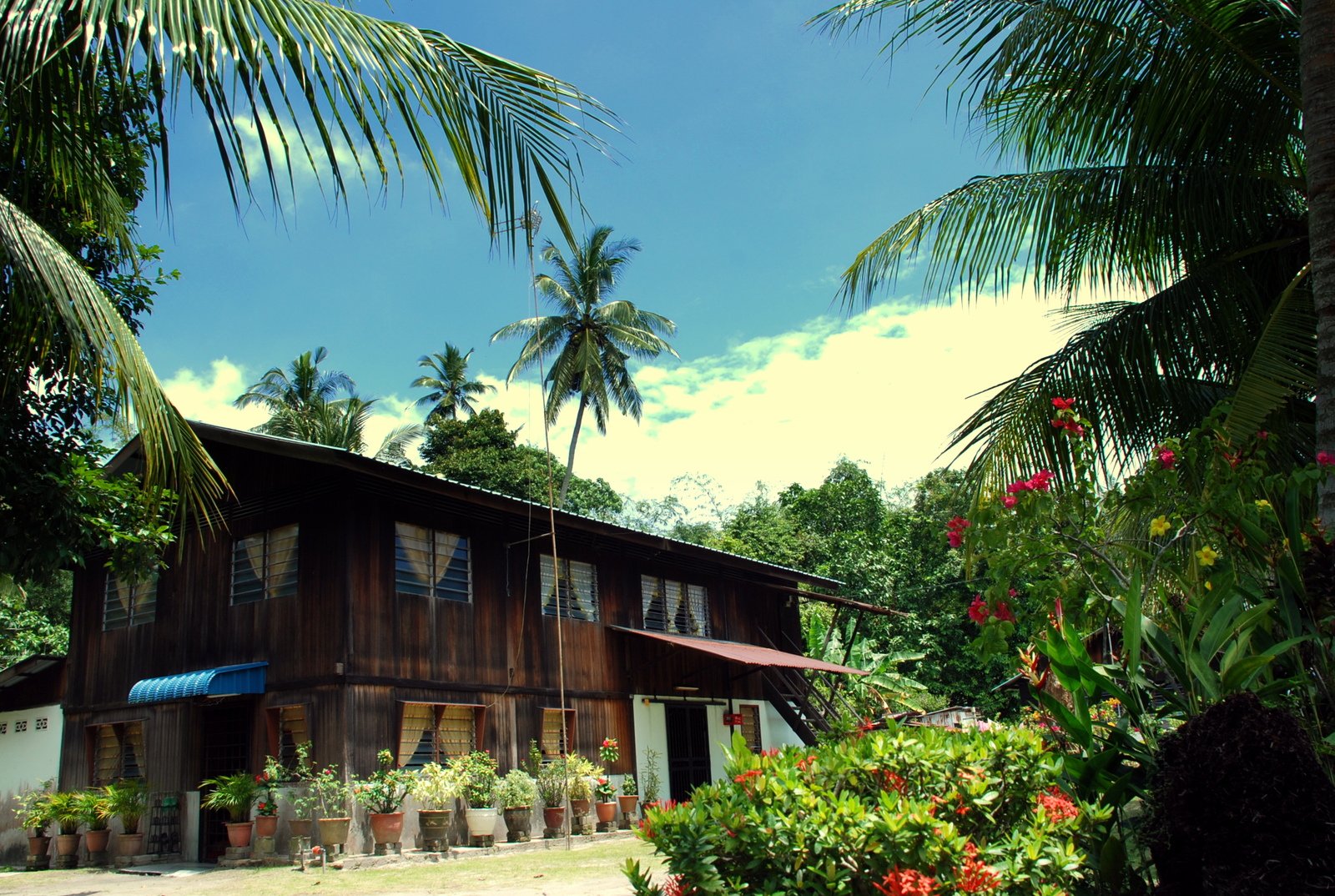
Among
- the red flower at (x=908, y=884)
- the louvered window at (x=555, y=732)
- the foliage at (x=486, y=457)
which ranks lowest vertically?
the red flower at (x=908, y=884)

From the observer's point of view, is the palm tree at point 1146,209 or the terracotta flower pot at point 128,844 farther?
→ the terracotta flower pot at point 128,844

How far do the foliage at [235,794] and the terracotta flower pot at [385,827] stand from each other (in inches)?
56.9

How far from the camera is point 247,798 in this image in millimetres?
→ 12438

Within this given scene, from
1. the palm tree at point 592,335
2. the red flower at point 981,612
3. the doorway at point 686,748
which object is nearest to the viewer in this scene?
the red flower at point 981,612

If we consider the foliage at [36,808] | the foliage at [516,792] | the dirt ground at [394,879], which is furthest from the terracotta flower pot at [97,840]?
the foliage at [516,792]

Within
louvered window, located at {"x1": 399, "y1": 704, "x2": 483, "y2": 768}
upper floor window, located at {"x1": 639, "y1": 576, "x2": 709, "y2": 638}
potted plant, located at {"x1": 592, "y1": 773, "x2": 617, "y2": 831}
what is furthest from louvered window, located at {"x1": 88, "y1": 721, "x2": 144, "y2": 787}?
upper floor window, located at {"x1": 639, "y1": 576, "x2": 709, "y2": 638}

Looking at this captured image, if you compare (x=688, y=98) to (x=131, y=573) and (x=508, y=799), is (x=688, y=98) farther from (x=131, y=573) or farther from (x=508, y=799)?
(x=508, y=799)

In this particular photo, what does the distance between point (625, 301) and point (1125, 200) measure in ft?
81.7

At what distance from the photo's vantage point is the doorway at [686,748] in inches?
713

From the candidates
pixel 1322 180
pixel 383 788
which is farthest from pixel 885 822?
pixel 383 788

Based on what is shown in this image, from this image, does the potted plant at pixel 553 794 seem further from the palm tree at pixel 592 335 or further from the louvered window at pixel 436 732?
the palm tree at pixel 592 335

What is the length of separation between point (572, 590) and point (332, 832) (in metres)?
5.98

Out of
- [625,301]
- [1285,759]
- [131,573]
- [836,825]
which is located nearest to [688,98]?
[836,825]

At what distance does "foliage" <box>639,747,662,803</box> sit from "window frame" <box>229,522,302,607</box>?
642cm
